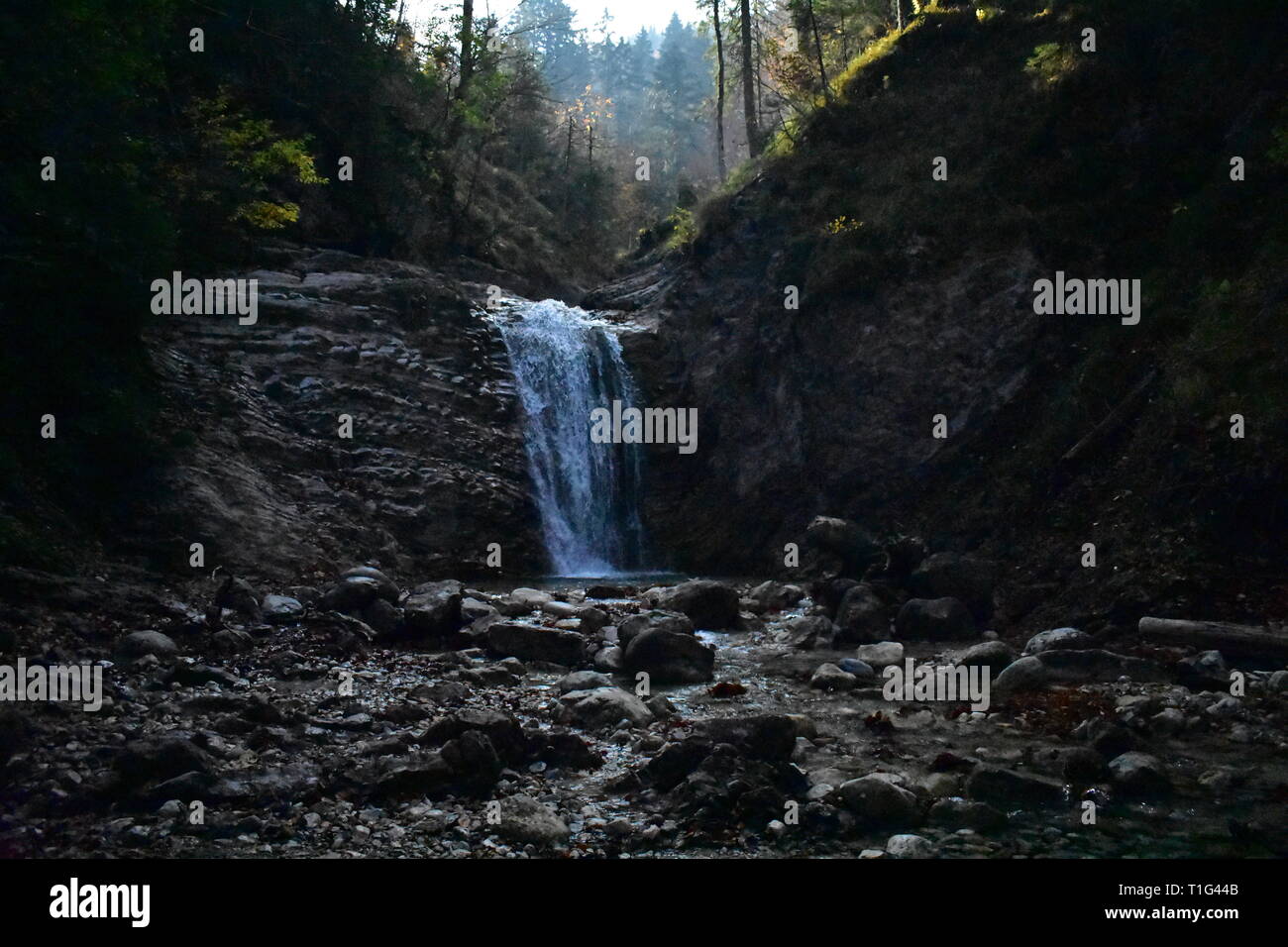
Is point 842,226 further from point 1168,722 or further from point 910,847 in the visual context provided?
point 910,847

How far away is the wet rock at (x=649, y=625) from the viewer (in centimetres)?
1052

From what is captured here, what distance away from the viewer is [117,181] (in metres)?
11.4

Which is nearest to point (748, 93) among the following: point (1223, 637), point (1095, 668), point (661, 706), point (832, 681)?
point (832, 681)

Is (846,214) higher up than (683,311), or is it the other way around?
(846,214)

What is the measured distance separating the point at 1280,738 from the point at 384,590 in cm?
983

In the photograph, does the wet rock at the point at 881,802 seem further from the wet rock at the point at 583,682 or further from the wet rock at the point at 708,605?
the wet rock at the point at 708,605

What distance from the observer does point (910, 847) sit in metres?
5.25

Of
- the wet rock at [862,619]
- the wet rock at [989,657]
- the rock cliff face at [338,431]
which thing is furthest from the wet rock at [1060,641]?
the rock cliff face at [338,431]

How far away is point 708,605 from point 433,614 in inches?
160

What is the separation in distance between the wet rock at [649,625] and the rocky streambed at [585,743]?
4 centimetres

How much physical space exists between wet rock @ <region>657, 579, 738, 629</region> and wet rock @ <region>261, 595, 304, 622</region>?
510 cm

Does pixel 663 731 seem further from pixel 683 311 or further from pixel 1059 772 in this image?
pixel 683 311

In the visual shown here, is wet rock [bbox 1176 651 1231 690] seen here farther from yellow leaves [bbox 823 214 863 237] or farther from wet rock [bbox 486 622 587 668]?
yellow leaves [bbox 823 214 863 237]
